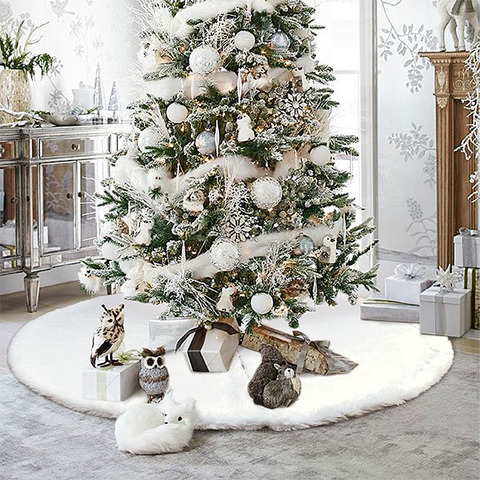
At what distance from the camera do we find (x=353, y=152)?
3.65m

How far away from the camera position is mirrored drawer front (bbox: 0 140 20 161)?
15.2 ft

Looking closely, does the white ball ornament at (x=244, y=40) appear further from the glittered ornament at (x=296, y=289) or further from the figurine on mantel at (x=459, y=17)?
the figurine on mantel at (x=459, y=17)

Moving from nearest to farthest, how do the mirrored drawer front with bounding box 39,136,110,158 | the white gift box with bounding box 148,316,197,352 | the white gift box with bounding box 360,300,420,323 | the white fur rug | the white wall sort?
the white fur rug, the white gift box with bounding box 148,316,197,352, the white gift box with bounding box 360,300,420,323, the mirrored drawer front with bounding box 39,136,110,158, the white wall

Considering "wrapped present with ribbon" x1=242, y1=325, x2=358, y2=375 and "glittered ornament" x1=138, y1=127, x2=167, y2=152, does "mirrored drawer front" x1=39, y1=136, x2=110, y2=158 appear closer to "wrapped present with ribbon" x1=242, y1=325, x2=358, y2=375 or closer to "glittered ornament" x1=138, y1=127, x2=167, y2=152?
"glittered ornament" x1=138, y1=127, x2=167, y2=152

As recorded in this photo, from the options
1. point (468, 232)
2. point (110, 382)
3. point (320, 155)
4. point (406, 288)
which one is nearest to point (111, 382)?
point (110, 382)

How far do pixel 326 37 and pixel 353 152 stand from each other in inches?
71.6

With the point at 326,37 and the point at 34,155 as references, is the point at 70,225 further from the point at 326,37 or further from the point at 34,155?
the point at 326,37

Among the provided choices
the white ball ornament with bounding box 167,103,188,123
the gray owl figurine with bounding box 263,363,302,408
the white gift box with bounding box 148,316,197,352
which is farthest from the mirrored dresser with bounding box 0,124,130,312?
the gray owl figurine with bounding box 263,363,302,408

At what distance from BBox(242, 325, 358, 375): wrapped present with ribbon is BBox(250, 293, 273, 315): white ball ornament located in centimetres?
33

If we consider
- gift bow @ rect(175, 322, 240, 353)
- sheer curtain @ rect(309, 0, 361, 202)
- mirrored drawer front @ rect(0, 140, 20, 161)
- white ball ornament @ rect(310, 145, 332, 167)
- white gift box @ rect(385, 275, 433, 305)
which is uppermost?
sheer curtain @ rect(309, 0, 361, 202)

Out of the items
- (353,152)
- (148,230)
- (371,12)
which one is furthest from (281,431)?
(371,12)

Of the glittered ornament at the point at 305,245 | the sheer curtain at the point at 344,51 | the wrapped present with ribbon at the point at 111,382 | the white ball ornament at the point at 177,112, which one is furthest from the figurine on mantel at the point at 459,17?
the wrapped present with ribbon at the point at 111,382

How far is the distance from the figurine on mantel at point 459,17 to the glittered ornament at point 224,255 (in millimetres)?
1860

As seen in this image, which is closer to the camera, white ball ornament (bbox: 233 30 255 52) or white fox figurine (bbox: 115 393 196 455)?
white fox figurine (bbox: 115 393 196 455)
